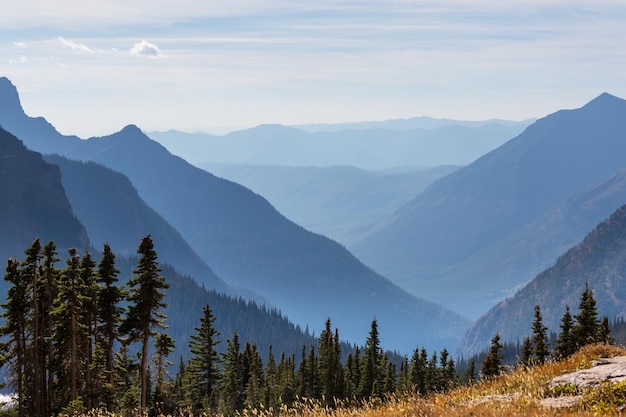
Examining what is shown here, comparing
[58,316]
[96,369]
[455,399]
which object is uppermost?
[58,316]

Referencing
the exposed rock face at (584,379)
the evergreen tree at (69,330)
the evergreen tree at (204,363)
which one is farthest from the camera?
the evergreen tree at (204,363)

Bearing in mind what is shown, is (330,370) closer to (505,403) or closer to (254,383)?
(254,383)

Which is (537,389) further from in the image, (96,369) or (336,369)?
(336,369)

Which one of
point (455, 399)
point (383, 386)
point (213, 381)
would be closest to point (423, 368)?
point (383, 386)

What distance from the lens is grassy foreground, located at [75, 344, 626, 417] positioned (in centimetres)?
1506

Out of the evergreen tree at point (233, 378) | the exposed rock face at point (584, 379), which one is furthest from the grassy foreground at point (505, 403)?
the evergreen tree at point (233, 378)

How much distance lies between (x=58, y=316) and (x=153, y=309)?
5.11 m

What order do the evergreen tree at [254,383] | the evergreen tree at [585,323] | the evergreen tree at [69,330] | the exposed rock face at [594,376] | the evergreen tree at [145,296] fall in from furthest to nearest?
the evergreen tree at [254,383] → the evergreen tree at [585,323] → the evergreen tree at [145,296] → the evergreen tree at [69,330] → the exposed rock face at [594,376]

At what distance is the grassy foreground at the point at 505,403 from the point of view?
15.1 metres

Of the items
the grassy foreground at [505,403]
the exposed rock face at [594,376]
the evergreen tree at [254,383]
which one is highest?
the evergreen tree at [254,383]

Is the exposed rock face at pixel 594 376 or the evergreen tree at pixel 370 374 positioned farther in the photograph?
the evergreen tree at pixel 370 374

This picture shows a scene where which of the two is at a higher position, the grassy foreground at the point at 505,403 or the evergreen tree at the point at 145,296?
the evergreen tree at the point at 145,296

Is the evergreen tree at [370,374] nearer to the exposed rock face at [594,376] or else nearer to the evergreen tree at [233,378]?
the evergreen tree at [233,378]

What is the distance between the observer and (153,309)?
41531 millimetres
